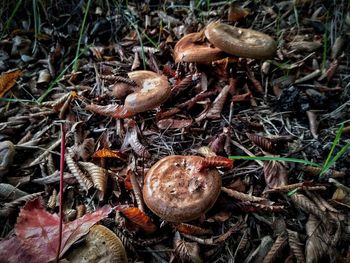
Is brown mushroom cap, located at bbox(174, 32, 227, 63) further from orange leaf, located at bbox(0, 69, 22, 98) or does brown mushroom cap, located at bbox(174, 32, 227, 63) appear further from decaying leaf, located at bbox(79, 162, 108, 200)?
orange leaf, located at bbox(0, 69, 22, 98)

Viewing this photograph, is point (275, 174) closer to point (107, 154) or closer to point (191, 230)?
point (191, 230)

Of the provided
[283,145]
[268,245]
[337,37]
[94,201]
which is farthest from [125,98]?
[337,37]

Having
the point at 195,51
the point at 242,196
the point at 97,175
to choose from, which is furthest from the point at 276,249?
the point at 195,51

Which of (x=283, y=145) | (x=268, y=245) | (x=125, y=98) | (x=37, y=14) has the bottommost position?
(x=268, y=245)

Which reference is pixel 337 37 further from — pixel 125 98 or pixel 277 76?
pixel 125 98

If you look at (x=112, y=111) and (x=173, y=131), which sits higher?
(x=112, y=111)

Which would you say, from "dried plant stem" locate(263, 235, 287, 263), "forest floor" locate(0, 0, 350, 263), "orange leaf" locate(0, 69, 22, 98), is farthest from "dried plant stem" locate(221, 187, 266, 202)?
"orange leaf" locate(0, 69, 22, 98)
